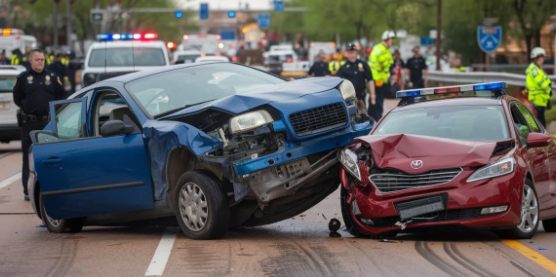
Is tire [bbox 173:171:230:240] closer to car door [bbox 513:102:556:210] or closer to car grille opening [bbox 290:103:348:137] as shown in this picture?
car grille opening [bbox 290:103:348:137]

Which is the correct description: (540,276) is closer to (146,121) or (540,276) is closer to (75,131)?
(146,121)

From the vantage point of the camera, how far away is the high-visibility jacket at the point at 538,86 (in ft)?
59.1

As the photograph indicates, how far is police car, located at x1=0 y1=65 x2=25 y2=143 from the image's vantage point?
20.5m

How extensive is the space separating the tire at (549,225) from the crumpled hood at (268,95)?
2266mm

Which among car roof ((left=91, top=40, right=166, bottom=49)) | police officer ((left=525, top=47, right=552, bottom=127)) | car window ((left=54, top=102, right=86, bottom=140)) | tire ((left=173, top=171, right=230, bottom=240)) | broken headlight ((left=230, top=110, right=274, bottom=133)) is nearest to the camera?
broken headlight ((left=230, top=110, right=274, bottom=133))

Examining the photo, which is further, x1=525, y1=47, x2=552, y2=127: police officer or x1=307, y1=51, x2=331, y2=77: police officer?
x1=307, y1=51, x2=331, y2=77: police officer

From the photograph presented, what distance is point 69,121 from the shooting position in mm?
10766

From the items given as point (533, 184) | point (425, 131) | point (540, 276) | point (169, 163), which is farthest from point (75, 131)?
point (540, 276)

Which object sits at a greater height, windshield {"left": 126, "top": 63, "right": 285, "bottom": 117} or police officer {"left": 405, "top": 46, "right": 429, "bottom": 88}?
windshield {"left": 126, "top": 63, "right": 285, "bottom": 117}

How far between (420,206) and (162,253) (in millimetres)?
2109

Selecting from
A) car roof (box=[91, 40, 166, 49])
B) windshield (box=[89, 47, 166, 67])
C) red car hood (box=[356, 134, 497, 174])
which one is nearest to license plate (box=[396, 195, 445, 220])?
red car hood (box=[356, 134, 497, 174])

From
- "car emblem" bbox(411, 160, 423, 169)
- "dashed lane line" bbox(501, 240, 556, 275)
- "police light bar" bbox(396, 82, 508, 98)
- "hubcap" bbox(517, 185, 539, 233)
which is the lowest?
"dashed lane line" bbox(501, 240, 556, 275)

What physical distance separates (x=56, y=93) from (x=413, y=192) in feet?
21.1

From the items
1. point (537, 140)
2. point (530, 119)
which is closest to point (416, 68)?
point (530, 119)
